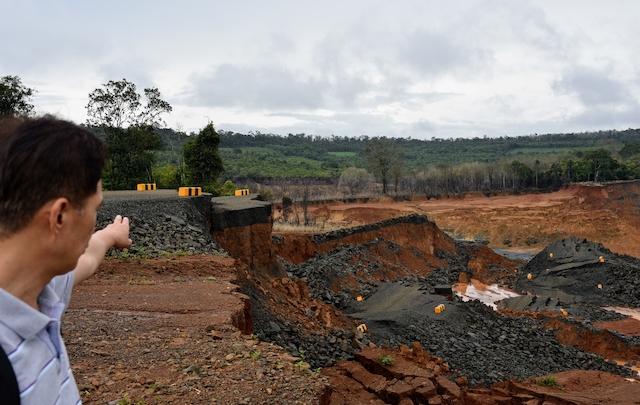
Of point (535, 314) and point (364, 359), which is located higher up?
point (364, 359)

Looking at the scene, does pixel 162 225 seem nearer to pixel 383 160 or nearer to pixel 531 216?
pixel 531 216

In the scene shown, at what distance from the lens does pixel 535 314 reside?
19.2 metres

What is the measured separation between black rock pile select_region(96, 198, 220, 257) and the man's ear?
1021 cm

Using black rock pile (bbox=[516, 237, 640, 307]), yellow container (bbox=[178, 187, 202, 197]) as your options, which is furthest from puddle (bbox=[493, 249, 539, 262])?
yellow container (bbox=[178, 187, 202, 197])

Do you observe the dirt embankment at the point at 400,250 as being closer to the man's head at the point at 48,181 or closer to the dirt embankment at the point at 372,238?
the dirt embankment at the point at 372,238

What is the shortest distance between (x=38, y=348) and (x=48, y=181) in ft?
1.41

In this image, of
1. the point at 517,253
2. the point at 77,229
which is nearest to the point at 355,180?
the point at 517,253

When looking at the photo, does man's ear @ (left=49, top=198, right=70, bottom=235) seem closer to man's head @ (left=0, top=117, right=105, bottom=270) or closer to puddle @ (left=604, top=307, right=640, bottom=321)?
man's head @ (left=0, top=117, right=105, bottom=270)

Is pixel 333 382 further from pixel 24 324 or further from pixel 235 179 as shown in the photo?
pixel 235 179

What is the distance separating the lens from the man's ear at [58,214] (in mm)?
1338

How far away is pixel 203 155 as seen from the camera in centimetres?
2767

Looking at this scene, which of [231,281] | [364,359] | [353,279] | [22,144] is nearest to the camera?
[22,144]

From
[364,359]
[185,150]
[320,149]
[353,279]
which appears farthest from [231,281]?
[320,149]

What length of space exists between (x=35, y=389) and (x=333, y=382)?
6.79m
